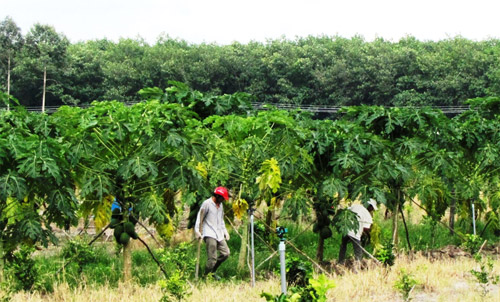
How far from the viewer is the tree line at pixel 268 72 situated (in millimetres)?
50969

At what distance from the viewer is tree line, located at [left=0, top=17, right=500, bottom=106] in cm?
5097

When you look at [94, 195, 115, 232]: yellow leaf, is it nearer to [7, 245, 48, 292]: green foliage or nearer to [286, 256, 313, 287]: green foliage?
[7, 245, 48, 292]: green foliage

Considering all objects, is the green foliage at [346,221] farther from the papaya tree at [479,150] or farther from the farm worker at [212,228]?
the papaya tree at [479,150]

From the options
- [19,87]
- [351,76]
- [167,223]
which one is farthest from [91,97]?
[167,223]

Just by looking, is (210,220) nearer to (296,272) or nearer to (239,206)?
(239,206)

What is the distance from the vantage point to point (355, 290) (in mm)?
7934

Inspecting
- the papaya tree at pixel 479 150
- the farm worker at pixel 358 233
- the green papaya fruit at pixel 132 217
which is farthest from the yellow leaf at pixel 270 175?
the papaya tree at pixel 479 150

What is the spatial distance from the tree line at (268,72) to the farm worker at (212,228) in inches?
1639

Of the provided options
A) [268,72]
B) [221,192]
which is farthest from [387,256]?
[268,72]

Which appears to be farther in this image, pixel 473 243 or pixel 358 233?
pixel 473 243

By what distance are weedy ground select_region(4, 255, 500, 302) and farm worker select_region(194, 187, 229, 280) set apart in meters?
0.96

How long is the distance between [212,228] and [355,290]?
3.04m

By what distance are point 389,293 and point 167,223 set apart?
12.3 feet

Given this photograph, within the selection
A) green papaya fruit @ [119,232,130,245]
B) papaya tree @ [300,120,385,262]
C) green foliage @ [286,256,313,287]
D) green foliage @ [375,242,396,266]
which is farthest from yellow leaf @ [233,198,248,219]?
green foliage @ [286,256,313,287]
